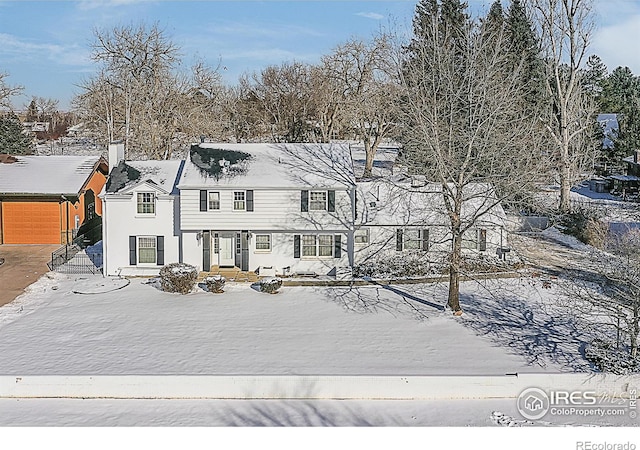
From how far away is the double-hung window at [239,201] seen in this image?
25984 mm

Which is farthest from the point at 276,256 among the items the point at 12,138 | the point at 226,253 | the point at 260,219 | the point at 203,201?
the point at 12,138

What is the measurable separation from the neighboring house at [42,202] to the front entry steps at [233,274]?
858cm

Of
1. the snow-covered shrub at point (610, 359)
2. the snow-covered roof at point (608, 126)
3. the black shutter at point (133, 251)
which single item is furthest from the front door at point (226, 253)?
the snow-covered roof at point (608, 126)

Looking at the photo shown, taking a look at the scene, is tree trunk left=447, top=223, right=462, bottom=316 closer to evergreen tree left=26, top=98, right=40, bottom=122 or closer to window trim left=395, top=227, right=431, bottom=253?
A: window trim left=395, top=227, right=431, bottom=253

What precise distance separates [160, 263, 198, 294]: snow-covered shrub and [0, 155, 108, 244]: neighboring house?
337 inches

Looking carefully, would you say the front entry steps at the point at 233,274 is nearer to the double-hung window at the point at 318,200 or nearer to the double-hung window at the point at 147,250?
the double-hung window at the point at 147,250

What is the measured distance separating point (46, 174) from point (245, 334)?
18.3m

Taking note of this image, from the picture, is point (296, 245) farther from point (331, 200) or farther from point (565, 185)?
point (565, 185)

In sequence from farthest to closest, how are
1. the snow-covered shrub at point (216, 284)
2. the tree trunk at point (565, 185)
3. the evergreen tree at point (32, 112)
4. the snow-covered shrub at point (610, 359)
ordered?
the evergreen tree at point (32, 112)
the tree trunk at point (565, 185)
the snow-covered shrub at point (216, 284)
the snow-covered shrub at point (610, 359)

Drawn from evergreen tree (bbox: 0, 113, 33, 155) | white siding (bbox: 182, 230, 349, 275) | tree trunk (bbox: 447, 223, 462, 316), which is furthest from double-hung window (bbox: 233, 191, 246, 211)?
evergreen tree (bbox: 0, 113, 33, 155)

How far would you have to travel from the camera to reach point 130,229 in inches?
1050
